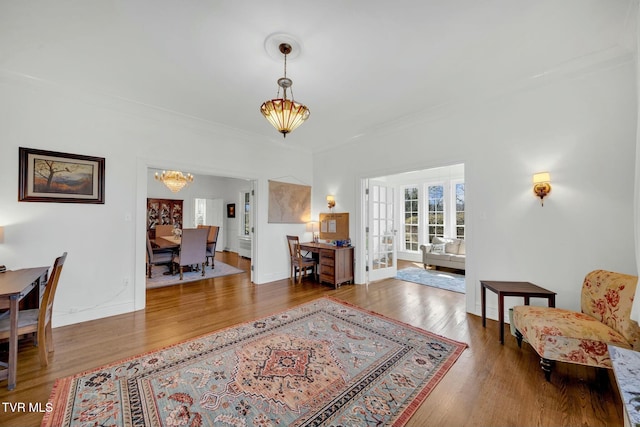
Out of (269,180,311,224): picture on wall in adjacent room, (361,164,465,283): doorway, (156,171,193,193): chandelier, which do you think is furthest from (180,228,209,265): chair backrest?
(361,164,465,283): doorway

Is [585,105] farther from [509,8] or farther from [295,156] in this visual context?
[295,156]

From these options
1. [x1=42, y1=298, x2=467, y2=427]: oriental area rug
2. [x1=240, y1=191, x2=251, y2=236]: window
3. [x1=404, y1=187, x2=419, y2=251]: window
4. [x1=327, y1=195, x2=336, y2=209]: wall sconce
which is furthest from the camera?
[x1=240, y1=191, x2=251, y2=236]: window

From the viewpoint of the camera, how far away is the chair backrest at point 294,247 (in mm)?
4910

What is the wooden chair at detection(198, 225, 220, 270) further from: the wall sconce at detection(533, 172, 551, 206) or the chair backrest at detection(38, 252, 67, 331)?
the wall sconce at detection(533, 172, 551, 206)

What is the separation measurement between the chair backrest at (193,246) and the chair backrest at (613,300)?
5736 millimetres

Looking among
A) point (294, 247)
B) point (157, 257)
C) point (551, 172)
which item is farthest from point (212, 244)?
point (551, 172)

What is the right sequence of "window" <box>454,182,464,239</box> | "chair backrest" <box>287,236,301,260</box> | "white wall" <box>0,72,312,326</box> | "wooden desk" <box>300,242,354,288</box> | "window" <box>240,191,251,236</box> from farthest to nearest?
"window" <box>240,191,251,236</box>
"window" <box>454,182,464,239</box>
"chair backrest" <box>287,236,301,260</box>
"wooden desk" <box>300,242,354,288</box>
"white wall" <box>0,72,312,326</box>

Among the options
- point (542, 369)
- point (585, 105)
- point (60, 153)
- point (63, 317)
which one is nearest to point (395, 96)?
point (585, 105)

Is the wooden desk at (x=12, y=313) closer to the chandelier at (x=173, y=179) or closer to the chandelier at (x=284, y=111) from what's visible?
the chandelier at (x=284, y=111)

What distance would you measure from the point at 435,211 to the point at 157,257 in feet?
22.8

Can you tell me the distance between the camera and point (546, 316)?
2.10 meters

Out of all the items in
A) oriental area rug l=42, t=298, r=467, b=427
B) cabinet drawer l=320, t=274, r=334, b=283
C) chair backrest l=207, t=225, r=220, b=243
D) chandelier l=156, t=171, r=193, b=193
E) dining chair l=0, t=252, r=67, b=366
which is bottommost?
oriental area rug l=42, t=298, r=467, b=427

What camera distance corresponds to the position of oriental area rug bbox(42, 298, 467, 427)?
159 centimetres

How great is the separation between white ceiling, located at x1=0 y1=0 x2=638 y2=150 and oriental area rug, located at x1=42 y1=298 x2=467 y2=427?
283 cm
